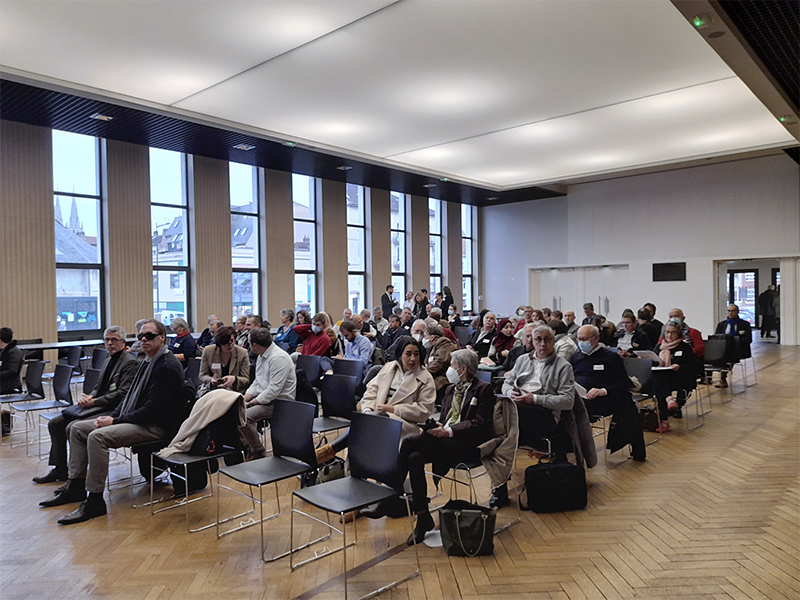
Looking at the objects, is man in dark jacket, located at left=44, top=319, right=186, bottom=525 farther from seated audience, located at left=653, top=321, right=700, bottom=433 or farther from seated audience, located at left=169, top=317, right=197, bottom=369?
seated audience, located at left=653, top=321, right=700, bottom=433

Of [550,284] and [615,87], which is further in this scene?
[550,284]

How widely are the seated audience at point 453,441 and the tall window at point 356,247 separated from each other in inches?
477

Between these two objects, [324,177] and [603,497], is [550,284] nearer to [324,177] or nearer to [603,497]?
[324,177]

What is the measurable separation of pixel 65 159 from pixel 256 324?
6030mm

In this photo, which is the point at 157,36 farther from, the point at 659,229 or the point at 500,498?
the point at 659,229

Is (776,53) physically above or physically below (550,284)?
above

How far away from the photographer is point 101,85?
25.5ft

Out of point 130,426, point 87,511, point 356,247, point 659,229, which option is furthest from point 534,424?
point 659,229

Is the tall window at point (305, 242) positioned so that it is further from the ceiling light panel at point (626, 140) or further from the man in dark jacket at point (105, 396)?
the man in dark jacket at point (105, 396)

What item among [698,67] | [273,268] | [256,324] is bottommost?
[256,324]

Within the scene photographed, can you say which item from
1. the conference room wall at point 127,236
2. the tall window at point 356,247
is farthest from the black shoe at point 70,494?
the tall window at point 356,247

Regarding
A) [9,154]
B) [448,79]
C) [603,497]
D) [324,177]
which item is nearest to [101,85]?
[9,154]

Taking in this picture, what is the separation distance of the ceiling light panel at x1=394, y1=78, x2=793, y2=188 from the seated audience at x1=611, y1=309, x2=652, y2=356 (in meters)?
3.49

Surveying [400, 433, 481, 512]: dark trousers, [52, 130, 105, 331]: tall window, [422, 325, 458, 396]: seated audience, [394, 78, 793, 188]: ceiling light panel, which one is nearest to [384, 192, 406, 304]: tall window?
[394, 78, 793, 188]: ceiling light panel
